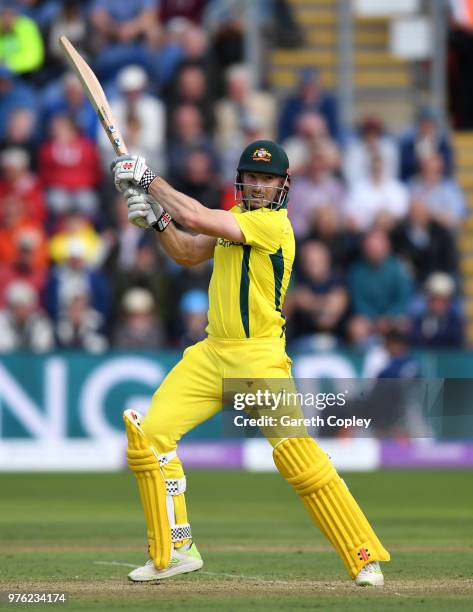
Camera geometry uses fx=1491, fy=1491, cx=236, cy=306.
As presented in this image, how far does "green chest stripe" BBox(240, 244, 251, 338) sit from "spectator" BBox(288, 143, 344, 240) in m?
8.27

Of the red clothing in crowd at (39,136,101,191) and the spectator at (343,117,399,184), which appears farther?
the spectator at (343,117,399,184)

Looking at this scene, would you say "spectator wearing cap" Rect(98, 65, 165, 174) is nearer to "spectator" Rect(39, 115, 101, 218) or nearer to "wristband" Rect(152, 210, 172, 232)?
"spectator" Rect(39, 115, 101, 218)

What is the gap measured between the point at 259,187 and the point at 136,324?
7.62 metres

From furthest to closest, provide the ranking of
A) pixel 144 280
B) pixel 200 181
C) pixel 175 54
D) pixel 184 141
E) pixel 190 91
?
1. pixel 175 54
2. pixel 190 91
3. pixel 184 141
4. pixel 200 181
5. pixel 144 280

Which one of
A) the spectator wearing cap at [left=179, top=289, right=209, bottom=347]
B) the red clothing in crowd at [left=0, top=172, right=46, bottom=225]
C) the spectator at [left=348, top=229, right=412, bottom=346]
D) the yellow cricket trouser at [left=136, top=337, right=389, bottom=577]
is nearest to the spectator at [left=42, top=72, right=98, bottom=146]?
the red clothing in crowd at [left=0, top=172, right=46, bottom=225]

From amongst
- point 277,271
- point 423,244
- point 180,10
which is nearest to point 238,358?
point 277,271

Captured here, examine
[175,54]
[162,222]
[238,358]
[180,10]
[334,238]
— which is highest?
[180,10]

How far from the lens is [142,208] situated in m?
6.78

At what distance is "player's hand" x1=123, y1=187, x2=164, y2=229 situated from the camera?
6.77 m

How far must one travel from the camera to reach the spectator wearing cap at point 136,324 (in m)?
14.4

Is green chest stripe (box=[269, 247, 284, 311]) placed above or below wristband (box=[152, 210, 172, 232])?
below

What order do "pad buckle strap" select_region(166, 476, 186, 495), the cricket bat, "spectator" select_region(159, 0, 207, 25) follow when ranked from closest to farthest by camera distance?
"pad buckle strap" select_region(166, 476, 186, 495) < the cricket bat < "spectator" select_region(159, 0, 207, 25)

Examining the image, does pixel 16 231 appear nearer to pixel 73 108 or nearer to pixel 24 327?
pixel 24 327

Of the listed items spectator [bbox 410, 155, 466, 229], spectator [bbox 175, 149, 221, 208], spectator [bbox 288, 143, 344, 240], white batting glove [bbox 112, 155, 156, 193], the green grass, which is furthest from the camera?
spectator [bbox 410, 155, 466, 229]
